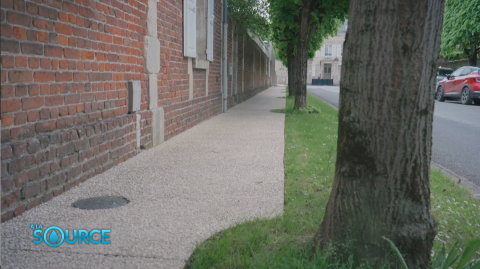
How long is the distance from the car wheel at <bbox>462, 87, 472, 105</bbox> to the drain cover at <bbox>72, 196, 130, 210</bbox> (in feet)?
55.6

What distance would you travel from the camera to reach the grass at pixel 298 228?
263cm

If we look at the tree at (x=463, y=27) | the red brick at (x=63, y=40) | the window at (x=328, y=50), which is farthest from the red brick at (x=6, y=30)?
the window at (x=328, y=50)

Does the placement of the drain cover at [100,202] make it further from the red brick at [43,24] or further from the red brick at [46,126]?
the red brick at [43,24]

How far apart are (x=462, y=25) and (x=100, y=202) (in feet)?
95.3

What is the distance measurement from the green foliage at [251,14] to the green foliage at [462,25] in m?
16.9

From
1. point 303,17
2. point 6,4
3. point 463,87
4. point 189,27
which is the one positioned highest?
point 303,17

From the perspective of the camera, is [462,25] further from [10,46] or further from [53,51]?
[10,46]

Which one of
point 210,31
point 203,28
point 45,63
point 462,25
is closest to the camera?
point 45,63

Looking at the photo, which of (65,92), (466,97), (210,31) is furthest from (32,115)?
(466,97)

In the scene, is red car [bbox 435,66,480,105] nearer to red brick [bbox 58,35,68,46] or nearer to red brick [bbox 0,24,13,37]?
red brick [bbox 58,35,68,46]

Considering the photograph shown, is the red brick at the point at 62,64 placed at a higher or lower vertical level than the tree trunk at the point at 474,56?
lower

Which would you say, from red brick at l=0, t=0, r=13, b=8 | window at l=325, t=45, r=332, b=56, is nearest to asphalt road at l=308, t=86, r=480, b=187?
red brick at l=0, t=0, r=13, b=8

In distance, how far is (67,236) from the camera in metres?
2.98

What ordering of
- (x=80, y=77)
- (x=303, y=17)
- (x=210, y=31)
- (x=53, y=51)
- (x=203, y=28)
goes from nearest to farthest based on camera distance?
(x=53, y=51)
(x=80, y=77)
(x=203, y=28)
(x=210, y=31)
(x=303, y=17)
